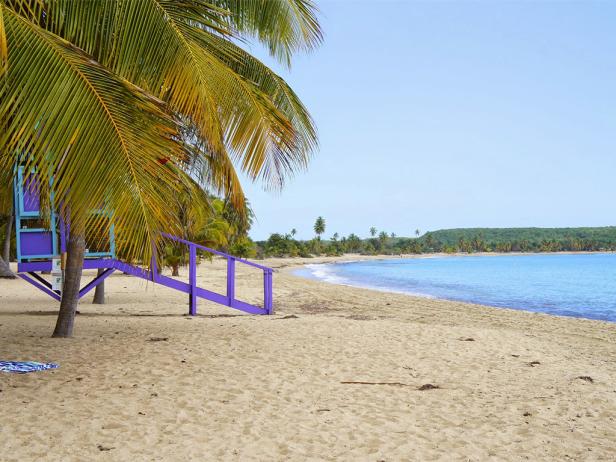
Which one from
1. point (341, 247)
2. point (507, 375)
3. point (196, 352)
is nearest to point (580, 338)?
point (507, 375)

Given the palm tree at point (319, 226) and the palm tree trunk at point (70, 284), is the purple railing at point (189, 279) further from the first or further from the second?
the palm tree at point (319, 226)

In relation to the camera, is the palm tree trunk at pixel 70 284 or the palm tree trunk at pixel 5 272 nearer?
the palm tree trunk at pixel 70 284

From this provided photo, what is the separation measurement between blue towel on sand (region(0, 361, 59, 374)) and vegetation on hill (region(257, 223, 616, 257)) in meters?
77.6

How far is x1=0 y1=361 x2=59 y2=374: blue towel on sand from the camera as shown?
6308mm

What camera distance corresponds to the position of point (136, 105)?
448 centimetres

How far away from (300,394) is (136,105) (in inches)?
119

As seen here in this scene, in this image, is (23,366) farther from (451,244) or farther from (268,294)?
(451,244)

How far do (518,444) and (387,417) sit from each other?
1.06 metres

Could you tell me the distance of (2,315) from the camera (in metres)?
11.4

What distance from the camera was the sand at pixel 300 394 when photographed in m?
4.38

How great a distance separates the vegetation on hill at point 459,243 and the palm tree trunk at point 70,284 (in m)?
75.7

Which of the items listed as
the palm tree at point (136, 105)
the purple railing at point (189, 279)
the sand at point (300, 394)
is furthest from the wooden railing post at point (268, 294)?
the palm tree at point (136, 105)

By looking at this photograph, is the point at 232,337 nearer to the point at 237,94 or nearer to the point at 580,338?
the point at 237,94

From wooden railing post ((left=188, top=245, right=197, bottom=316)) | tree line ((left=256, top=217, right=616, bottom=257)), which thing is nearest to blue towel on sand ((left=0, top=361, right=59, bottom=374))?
wooden railing post ((left=188, top=245, right=197, bottom=316))
